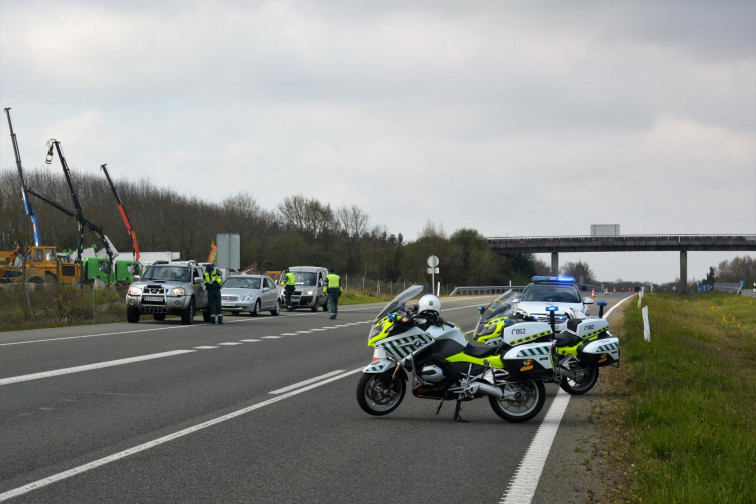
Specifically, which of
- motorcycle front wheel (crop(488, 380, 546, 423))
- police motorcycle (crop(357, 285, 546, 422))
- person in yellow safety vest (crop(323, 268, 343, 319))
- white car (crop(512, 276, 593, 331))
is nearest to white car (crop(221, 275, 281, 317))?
person in yellow safety vest (crop(323, 268, 343, 319))

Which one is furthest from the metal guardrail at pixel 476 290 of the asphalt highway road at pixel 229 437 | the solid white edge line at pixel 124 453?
the solid white edge line at pixel 124 453

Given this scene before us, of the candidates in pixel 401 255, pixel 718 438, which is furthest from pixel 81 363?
pixel 401 255

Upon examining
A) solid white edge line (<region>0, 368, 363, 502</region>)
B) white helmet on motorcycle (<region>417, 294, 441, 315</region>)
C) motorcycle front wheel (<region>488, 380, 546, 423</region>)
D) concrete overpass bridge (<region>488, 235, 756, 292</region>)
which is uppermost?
concrete overpass bridge (<region>488, 235, 756, 292</region>)

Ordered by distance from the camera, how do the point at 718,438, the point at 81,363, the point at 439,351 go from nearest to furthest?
1. the point at 718,438
2. the point at 439,351
3. the point at 81,363

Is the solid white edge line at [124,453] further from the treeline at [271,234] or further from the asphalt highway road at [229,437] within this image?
the treeline at [271,234]

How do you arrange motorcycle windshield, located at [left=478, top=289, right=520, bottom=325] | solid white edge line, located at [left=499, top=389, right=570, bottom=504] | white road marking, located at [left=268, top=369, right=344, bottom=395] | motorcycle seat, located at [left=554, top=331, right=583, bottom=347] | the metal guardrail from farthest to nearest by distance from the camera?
the metal guardrail < motorcycle windshield, located at [left=478, top=289, right=520, bottom=325] < motorcycle seat, located at [left=554, top=331, right=583, bottom=347] < white road marking, located at [left=268, top=369, right=344, bottom=395] < solid white edge line, located at [left=499, top=389, right=570, bottom=504]

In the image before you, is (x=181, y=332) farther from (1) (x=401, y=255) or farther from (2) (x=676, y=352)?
(1) (x=401, y=255)

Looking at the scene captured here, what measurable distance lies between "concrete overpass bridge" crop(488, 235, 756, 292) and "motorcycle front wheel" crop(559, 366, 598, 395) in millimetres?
87684

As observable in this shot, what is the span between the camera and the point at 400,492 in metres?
5.94

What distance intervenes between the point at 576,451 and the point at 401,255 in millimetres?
94265

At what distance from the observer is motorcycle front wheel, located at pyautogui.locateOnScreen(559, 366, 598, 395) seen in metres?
11.4

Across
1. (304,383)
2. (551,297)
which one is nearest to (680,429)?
(304,383)

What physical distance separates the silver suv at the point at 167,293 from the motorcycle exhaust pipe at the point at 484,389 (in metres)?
17.7

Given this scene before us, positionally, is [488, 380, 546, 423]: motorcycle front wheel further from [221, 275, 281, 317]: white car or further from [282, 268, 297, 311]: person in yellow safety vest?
[282, 268, 297, 311]: person in yellow safety vest
